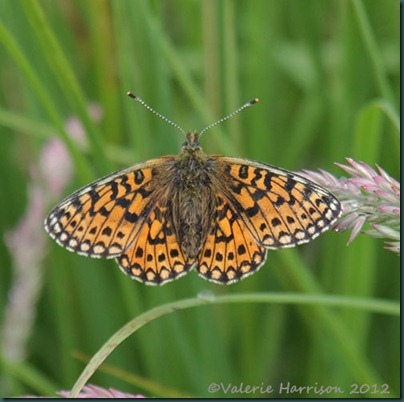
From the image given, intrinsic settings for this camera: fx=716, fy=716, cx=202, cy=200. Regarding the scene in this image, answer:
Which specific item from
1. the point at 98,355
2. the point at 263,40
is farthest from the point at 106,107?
the point at 98,355

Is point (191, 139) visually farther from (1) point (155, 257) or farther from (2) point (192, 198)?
(1) point (155, 257)

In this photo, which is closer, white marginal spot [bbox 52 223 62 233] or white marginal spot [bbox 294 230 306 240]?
white marginal spot [bbox 294 230 306 240]

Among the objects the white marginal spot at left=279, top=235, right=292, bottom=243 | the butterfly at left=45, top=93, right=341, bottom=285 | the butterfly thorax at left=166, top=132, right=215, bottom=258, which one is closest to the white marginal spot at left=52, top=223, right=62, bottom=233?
the butterfly at left=45, top=93, right=341, bottom=285

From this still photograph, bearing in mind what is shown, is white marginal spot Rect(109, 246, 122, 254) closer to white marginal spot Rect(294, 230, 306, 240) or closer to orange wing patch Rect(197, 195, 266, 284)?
orange wing patch Rect(197, 195, 266, 284)

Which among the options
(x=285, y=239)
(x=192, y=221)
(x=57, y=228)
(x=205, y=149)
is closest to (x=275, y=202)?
(x=285, y=239)

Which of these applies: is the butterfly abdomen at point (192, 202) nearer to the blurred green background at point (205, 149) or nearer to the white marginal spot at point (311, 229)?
the blurred green background at point (205, 149)

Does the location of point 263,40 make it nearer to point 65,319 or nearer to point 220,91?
point 220,91
